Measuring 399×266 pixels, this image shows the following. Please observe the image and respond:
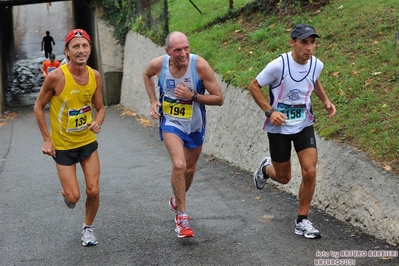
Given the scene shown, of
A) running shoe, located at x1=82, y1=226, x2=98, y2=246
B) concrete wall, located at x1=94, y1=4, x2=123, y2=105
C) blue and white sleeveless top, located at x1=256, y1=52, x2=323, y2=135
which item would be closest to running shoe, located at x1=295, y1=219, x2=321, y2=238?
blue and white sleeveless top, located at x1=256, y1=52, x2=323, y2=135

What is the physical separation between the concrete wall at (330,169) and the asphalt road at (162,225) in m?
0.14

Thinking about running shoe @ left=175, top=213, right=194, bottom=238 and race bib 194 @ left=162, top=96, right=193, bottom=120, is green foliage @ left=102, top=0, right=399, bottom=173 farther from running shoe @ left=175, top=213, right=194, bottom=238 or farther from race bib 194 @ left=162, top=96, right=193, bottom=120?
running shoe @ left=175, top=213, right=194, bottom=238

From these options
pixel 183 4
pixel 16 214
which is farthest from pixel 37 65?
pixel 16 214

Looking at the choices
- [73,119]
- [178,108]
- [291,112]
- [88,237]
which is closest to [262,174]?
[291,112]

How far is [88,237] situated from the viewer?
685cm

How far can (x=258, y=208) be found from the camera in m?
8.08

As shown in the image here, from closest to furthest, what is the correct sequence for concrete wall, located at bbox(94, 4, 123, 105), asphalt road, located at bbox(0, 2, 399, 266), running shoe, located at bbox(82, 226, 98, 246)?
1. asphalt road, located at bbox(0, 2, 399, 266)
2. running shoe, located at bbox(82, 226, 98, 246)
3. concrete wall, located at bbox(94, 4, 123, 105)

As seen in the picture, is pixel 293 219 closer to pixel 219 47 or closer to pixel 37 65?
pixel 219 47

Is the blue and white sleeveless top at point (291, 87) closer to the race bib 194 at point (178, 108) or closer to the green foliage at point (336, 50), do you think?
the race bib 194 at point (178, 108)

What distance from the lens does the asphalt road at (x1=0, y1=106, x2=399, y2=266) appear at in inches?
249

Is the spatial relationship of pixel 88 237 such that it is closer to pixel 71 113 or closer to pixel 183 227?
pixel 183 227

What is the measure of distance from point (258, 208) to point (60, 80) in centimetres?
285

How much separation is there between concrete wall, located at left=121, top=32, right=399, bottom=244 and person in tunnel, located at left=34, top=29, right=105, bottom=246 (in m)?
2.60

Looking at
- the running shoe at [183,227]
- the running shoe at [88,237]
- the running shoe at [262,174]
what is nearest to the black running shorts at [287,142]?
the running shoe at [262,174]
